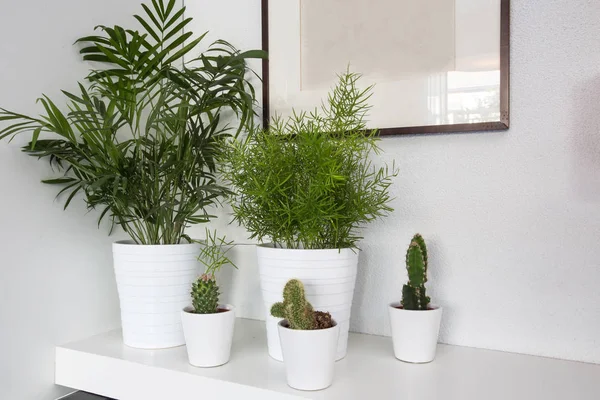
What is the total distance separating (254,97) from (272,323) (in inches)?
18.9

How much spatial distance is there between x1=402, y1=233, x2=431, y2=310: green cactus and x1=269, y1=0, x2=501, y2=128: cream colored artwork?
0.25 meters

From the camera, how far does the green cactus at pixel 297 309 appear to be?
2.39ft

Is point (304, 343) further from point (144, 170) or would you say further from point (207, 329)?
point (144, 170)

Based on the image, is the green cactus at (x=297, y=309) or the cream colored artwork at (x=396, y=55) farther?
the cream colored artwork at (x=396, y=55)

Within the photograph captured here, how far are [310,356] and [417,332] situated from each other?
0.21m

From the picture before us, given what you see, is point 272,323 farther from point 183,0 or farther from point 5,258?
point 183,0

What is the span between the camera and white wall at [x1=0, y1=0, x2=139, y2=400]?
885mm

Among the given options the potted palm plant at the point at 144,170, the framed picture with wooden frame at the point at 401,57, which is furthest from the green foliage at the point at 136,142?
the framed picture with wooden frame at the point at 401,57

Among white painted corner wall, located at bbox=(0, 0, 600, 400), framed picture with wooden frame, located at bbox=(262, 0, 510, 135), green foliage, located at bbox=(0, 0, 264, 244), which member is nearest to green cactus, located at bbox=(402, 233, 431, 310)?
white painted corner wall, located at bbox=(0, 0, 600, 400)

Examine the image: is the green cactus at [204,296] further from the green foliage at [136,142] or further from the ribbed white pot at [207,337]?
the green foliage at [136,142]

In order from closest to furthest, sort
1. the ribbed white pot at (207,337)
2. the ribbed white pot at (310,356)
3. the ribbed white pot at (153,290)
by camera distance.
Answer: the ribbed white pot at (310,356), the ribbed white pot at (207,337), the ribbed white pot at (153,290)

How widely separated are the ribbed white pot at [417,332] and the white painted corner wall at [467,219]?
0.42 feet

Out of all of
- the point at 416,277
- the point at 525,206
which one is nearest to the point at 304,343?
the point at 416,277

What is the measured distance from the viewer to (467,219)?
3.05ft
